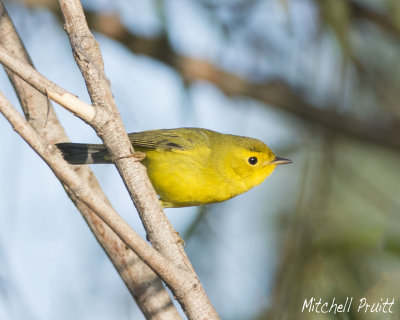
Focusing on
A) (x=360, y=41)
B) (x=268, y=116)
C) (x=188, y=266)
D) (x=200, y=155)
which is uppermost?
(x=360, y=41)

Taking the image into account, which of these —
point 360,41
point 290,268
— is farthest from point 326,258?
point 360,41

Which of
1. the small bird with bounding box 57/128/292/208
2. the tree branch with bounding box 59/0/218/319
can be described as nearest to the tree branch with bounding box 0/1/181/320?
the tree branch with bounding box 59/0/218/319

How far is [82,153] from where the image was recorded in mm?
3695

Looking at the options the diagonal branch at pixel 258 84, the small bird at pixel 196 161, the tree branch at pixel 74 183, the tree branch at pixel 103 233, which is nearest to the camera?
the tree branch at pixel 74 183

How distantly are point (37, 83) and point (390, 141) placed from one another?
3.71 metres

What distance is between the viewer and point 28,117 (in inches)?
127

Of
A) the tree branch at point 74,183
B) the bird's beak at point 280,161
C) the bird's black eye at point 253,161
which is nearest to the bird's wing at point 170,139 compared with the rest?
the bird's black eye at point 253,161

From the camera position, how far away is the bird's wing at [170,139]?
412cm

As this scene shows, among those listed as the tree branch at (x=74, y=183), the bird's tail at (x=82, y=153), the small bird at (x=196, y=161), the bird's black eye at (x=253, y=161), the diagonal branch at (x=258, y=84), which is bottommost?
the tree branch at (x=74, y=183)

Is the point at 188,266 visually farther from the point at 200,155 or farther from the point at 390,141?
the point at 390,141

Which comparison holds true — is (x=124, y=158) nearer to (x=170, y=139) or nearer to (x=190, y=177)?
(x=190, y=177)

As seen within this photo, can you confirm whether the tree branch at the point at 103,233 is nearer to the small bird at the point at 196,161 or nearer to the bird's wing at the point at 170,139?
the small bird at the point at 196,161

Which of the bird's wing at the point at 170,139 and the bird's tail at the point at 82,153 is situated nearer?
the bird's tail at the point at 82,153

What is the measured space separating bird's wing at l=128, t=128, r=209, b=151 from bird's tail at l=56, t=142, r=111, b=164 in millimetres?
244
